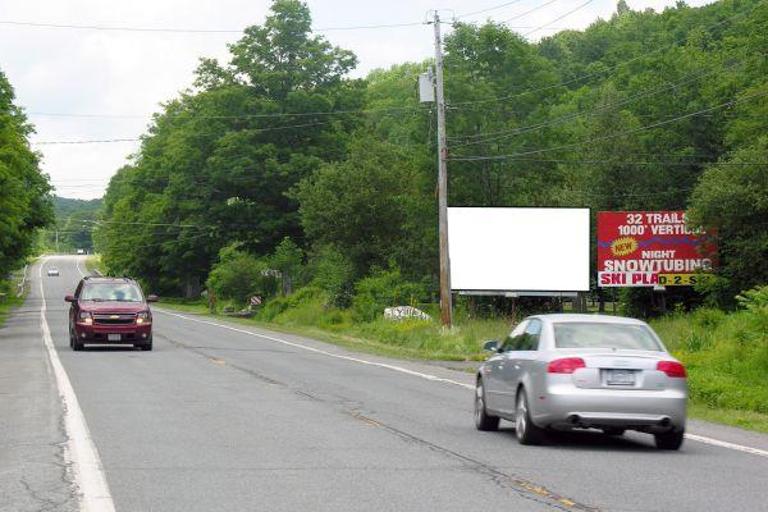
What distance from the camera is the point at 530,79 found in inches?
2896

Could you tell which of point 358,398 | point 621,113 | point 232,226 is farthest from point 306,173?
point 358,398

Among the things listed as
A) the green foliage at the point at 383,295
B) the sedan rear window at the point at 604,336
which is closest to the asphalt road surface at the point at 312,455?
the sedan rear window at the point at 604,336

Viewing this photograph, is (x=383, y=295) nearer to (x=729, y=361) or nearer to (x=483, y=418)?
(x=729, y=361)

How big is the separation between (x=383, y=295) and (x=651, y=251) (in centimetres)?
1211

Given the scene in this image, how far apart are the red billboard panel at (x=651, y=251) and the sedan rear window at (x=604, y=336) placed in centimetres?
3144

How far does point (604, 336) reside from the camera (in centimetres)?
1424

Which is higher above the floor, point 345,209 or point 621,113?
point 621,113

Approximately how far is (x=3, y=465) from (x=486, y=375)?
21.3 feet

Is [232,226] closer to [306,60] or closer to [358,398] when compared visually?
[306,60]

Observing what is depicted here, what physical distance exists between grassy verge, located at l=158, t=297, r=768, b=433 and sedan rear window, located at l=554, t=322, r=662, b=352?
372 cm

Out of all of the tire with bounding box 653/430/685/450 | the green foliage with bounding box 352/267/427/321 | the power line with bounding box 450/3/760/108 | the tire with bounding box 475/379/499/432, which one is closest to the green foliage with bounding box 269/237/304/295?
the power line with bounding box 450/3/760/108

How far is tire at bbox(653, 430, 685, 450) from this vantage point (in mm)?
13672

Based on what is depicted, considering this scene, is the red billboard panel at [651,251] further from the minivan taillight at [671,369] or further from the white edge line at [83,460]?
the minivan taillight at [671,369]

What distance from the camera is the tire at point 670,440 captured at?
13.7 m
